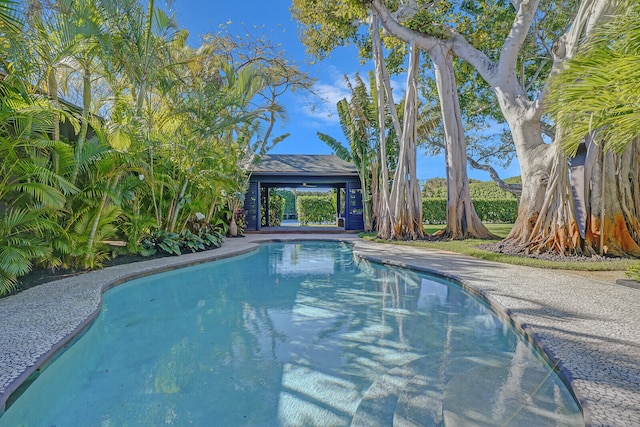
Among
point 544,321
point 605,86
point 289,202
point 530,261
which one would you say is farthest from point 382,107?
point 289,202

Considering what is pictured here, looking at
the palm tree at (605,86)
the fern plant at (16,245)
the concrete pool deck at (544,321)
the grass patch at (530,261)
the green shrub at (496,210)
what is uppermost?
the palm tree at (605,86)

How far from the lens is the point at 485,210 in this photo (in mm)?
21484

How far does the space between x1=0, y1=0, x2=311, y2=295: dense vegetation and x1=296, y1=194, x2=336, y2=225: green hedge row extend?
1304cm

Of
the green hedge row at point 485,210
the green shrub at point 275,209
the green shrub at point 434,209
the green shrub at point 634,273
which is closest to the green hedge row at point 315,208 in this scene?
the green shrub at point 275,209

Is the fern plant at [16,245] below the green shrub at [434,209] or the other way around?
below

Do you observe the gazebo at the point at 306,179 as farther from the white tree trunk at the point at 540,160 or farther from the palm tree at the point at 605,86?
the palm tree at the point at 605,86

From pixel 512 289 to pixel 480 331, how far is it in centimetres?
154

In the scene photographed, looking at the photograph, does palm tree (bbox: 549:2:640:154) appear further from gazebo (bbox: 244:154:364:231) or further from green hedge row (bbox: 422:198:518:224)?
green hedge row (bbox: 422:198:518:224)

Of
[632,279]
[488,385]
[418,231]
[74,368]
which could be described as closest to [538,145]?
[632,279]

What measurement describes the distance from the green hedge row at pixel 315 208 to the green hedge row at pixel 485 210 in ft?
22.7

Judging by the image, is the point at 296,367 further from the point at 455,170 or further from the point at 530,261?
the point at 455,170

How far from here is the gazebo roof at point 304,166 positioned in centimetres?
1685

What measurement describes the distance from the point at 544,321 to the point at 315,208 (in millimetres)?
21585

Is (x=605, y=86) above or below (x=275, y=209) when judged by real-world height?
above
